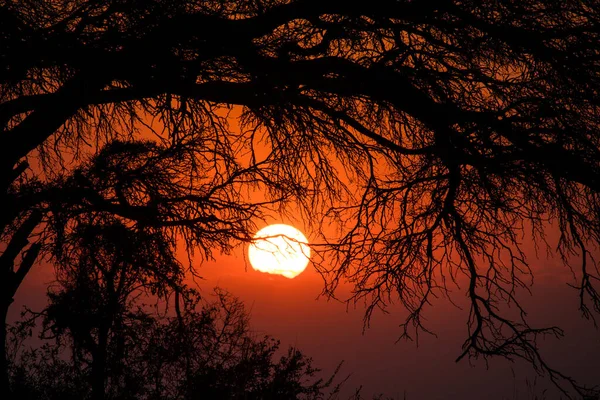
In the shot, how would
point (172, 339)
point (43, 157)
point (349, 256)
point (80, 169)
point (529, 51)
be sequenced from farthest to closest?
point (172, 339) → point (80, 169) → point (43, 157) → point (349, 256) → point (529, 51)

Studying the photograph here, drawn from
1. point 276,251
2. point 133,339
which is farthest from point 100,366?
point 276,251

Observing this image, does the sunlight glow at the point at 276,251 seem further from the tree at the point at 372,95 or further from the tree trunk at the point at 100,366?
the tree trunk at the point at 100,366

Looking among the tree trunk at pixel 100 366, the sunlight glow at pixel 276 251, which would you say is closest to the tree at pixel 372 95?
the sunlight glow at pixel 276 251

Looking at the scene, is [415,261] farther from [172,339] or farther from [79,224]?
[172,339]

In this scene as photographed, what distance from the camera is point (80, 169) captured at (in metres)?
9.02

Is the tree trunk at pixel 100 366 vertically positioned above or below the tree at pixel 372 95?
below

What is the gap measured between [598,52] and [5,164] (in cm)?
705

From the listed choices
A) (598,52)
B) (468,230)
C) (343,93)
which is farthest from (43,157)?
(598,52)

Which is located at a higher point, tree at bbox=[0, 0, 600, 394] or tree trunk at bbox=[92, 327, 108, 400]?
tree at bbox=[0, 0, 600, 394]

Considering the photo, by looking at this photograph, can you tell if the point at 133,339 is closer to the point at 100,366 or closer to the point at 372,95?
the point at 100,366

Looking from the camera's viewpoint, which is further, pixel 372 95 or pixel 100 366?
pixel 100 366

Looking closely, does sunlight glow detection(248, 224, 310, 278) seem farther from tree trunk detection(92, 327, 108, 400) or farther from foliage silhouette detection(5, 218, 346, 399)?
tree trunk detection(92, 327, 108, 400)

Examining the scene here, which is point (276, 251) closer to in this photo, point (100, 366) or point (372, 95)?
point (372, 95)

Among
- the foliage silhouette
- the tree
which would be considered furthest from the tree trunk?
the tree
